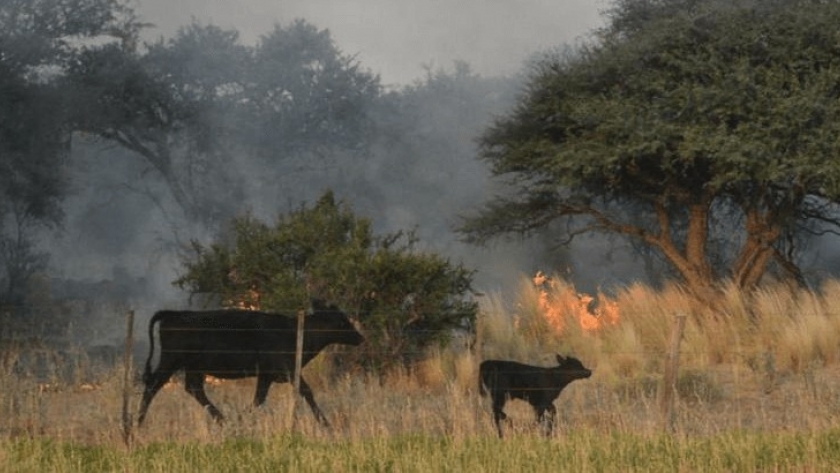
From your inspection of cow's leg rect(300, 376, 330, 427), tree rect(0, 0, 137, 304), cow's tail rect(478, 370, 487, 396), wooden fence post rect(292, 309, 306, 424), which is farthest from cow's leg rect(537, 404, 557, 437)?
tree rect(0, 0, 137, 304)

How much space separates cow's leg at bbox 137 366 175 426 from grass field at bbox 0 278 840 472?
0.20m

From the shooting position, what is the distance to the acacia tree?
2405cm

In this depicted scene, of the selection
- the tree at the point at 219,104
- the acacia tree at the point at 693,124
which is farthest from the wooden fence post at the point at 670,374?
the tree at the point at 219,104

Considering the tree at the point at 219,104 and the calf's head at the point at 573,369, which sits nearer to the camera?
the calf's head at the point at 573,369

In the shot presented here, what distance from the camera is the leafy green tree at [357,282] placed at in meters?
20.3

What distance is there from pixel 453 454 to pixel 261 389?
13.9 feet

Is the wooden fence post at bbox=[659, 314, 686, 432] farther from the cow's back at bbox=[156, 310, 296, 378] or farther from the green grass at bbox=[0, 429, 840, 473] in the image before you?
the cow's back at bbox=[156, 310, 296, 378]

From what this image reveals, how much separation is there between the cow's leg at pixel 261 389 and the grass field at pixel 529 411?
0.57 feet

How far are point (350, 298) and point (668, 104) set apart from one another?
821cm

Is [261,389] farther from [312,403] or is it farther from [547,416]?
[547,416]

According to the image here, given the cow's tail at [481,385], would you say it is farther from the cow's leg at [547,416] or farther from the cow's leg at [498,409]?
the cow's leg at [547,416]

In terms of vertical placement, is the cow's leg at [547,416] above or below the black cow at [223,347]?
below

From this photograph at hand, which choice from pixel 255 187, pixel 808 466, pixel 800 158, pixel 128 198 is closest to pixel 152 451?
pixel 808 466

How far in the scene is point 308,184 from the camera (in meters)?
51.9
